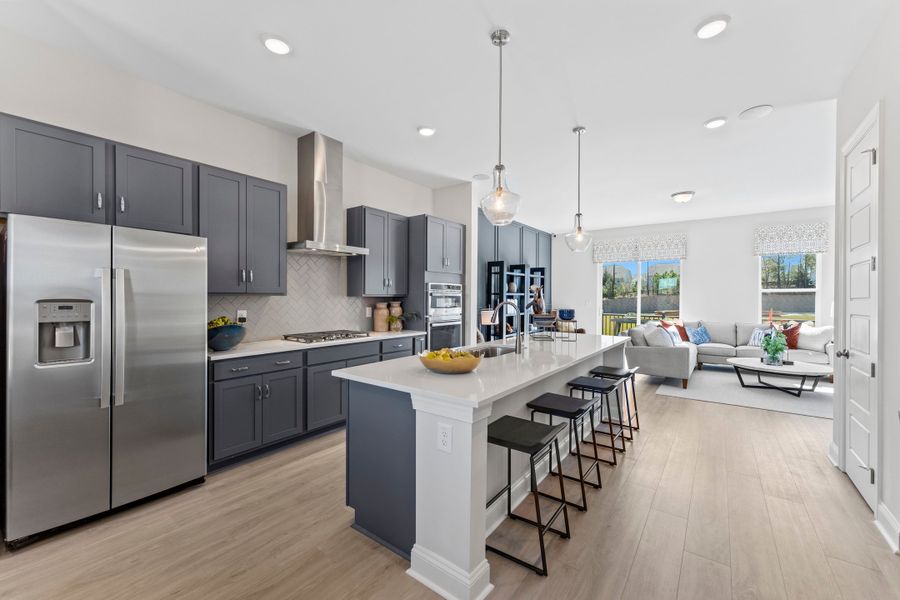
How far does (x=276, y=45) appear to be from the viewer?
242 centimetres

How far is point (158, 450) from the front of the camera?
2.45 metres

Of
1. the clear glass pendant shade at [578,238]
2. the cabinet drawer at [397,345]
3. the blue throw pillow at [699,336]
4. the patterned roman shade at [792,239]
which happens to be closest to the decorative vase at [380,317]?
the cabinet drawer at [397,345]

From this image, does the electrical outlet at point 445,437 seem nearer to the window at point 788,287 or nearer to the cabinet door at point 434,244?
the cabinet door at point 434,244

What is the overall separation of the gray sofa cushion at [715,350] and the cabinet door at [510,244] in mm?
3410

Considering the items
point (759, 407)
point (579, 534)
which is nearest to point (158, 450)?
point (579, 534)

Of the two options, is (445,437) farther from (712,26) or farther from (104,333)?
(712,26)

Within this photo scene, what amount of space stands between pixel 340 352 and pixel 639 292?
22.5 feet

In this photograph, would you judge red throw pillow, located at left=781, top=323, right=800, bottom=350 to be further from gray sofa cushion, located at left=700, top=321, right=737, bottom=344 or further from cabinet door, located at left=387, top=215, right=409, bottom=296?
cabinet door, located at left=387, top=215, right=409, bottom=296

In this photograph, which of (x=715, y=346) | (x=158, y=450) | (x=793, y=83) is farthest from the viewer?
(x=715, y=346)

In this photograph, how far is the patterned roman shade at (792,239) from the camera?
6.55 m

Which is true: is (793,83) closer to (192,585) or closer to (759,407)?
(759,407)

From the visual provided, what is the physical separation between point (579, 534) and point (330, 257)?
3312 mm

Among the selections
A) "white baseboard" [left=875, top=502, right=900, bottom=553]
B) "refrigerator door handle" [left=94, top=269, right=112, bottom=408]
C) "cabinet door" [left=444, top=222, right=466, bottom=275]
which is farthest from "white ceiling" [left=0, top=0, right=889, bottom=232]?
"white baseboard" [left=875, top=502, right=900, bottom=553]

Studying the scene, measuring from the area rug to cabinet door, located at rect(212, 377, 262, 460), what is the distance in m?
4.77
